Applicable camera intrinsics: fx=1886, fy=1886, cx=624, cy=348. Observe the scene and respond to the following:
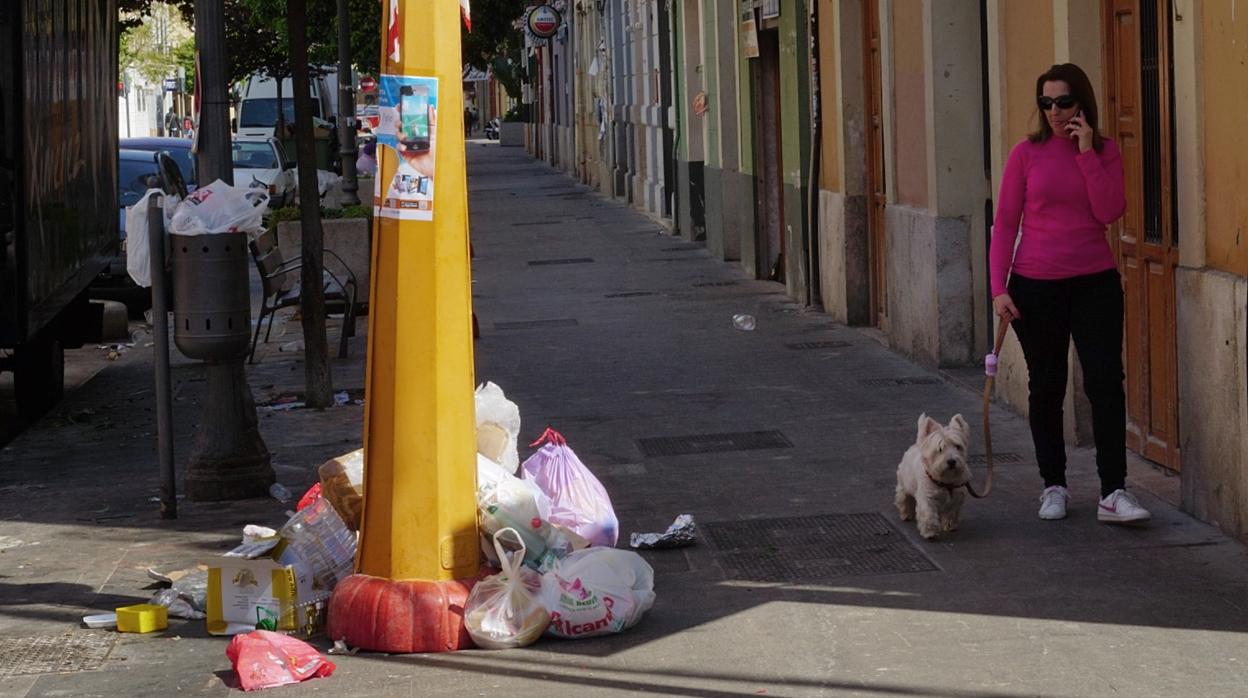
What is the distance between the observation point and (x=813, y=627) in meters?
6.32

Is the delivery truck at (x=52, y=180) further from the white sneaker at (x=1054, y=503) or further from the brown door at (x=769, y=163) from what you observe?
the brown door at (x=769, y=163)

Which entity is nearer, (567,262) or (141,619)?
(141,619)

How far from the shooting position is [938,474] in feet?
24.0

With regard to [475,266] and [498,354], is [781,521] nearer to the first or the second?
[498,354]

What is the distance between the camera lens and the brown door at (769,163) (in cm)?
1892

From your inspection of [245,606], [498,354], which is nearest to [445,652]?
[245,606]

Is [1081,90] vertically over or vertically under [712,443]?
over

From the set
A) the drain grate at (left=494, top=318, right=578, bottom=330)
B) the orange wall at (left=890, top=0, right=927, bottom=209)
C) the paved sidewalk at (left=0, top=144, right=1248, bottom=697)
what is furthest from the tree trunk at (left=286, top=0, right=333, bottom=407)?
the drain grate at (left=494, top=318, right=578, bottom=330)

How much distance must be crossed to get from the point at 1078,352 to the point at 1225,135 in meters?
1.04

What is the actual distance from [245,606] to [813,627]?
197 cm

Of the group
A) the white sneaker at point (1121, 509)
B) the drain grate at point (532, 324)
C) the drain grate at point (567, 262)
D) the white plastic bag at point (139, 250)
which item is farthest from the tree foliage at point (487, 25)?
the white sneaker at point (1121, 509)

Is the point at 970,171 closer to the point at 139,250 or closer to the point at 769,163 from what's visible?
the point at 139,250

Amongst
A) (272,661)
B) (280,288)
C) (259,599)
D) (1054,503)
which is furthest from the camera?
(280,288)

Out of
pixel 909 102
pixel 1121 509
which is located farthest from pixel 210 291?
pixel 909 102
